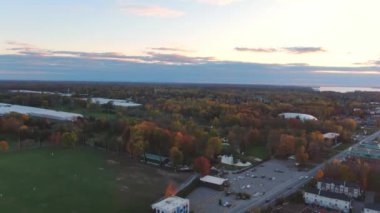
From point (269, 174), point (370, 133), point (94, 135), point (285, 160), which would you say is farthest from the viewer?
point (370, 133)

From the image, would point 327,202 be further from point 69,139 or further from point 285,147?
point 69,139

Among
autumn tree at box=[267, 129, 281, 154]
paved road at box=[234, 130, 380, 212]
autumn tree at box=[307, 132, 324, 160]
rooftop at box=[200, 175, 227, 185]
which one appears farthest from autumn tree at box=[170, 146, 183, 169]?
autumn tree at box=[307, 132, 324, 160]

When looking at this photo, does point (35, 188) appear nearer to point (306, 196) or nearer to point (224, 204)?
point (224, 204)

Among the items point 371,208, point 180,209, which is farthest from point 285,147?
point 180,209

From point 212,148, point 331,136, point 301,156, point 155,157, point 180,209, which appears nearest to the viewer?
point 180,209

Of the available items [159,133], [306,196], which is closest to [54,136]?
[159,133]

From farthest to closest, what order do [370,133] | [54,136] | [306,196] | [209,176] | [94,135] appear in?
1. [370,133]
2. [94,135]
3. [54,136]
4. [209,176]
5. [306,196]

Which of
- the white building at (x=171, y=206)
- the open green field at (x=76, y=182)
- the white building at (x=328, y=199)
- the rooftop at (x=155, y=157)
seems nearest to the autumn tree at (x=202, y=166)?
the open green field at (x=76, y=182)
